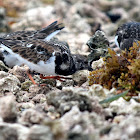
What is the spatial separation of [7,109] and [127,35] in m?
3.12

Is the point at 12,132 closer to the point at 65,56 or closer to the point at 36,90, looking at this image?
the point at 36,90

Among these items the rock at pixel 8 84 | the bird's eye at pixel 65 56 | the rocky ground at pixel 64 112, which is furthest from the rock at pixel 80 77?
the rock at pixel 8 84

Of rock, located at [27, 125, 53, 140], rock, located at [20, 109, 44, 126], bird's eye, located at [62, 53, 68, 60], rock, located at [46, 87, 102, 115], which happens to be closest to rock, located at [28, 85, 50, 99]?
bird's eye, located at [62, 53, 68, 60]

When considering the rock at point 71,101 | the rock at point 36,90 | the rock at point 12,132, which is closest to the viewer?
the rock at point 12,132

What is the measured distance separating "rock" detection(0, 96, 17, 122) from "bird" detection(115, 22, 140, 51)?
8.91ft

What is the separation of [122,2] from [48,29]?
984cm

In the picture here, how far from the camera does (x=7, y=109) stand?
2203 mm

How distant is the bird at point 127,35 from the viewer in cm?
452

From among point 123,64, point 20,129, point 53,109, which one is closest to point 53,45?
point 123,64

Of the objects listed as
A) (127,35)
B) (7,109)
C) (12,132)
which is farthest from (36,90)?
(127,35)

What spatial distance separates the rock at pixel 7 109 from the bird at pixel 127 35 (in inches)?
107

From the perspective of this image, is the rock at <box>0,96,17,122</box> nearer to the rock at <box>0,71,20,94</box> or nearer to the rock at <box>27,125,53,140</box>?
the rock at <box>27,125,53,140</box>

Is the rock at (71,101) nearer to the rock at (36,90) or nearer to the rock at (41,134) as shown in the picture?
the rock at (41,134)

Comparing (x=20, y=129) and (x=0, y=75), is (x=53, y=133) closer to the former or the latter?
(x=20, y=129)
